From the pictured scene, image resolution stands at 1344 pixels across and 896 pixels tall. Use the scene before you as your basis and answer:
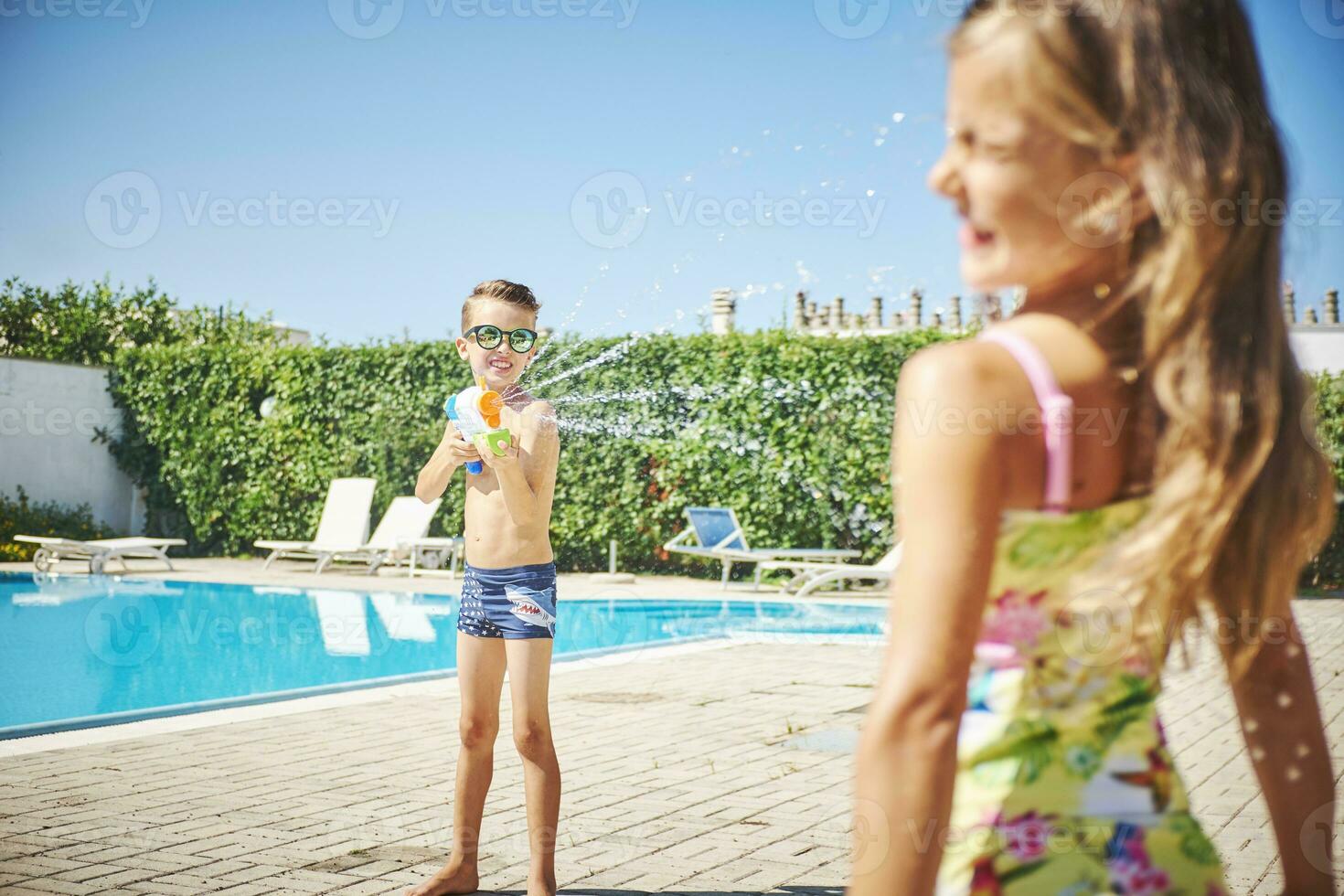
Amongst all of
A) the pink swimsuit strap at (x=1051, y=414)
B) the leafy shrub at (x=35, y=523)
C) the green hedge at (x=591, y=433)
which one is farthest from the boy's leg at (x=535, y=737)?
the leafy shrub at (x=35, y=523)

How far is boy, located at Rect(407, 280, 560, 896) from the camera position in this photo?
11.5 feet

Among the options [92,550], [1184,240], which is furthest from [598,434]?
[1184,240]

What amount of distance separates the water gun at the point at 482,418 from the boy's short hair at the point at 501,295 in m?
0.31

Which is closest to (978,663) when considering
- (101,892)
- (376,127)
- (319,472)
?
(101,892)

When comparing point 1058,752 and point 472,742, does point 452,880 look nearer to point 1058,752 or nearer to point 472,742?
point 472,742

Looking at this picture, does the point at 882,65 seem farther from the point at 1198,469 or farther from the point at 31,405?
the point at 31,405

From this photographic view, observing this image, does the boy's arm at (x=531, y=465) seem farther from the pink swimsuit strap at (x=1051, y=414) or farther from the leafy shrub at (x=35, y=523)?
the leafy shrub at (x=35, y=523)

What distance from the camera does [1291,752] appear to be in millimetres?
1217

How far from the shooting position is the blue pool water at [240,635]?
859 cm

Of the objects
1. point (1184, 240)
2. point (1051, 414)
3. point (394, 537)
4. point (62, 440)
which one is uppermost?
point (62, 440)

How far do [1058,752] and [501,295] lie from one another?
291cm

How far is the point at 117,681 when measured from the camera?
30.4 feet

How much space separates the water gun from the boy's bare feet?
125 centimetres

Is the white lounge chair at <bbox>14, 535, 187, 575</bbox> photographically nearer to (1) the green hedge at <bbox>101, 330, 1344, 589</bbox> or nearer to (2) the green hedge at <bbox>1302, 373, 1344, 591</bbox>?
(1) the green hedge at <bbox>101, 330, 1344, 589</bbox>
